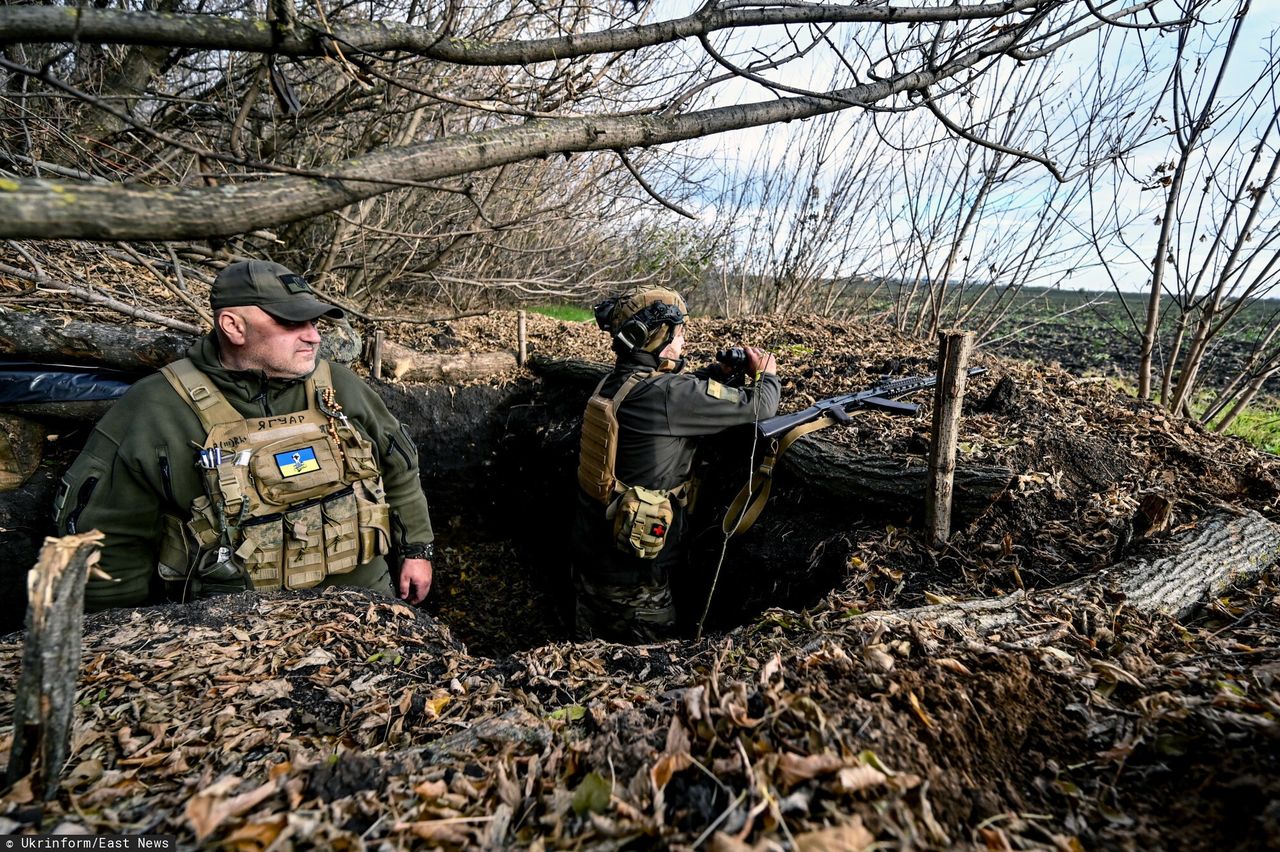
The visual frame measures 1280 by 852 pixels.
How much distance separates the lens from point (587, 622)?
14.1 ft

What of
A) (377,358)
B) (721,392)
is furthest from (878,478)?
(377,358)

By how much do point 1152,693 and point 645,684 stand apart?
1446mm

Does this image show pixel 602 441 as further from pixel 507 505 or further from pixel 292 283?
pixel 507 505

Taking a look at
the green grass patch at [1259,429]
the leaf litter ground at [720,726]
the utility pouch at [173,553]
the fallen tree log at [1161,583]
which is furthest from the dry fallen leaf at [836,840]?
the green grass patch at [1259,429]

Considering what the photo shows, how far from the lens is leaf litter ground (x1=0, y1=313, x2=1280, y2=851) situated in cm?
125

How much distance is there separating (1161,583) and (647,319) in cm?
278

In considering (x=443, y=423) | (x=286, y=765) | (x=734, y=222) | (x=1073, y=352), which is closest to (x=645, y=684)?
(x=286, y=765)

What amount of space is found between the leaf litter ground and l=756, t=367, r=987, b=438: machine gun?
1.03m

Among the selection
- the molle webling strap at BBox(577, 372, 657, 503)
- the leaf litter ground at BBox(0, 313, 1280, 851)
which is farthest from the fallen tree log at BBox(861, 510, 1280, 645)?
the molle webling strap at BBox(577, 372, 657, 503)

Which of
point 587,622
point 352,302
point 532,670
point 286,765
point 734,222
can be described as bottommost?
point 587,622

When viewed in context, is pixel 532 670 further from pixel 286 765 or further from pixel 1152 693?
pixel 1152 693

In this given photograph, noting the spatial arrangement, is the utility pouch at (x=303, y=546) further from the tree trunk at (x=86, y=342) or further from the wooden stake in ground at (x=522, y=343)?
the wooden stake in ground at (x=522, y=343)

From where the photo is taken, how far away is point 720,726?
147 cm

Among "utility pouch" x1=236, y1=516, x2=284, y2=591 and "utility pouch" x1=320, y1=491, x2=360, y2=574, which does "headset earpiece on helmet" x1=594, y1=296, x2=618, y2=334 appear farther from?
"utility pouch" x1=236, y1=516, x2=284, y2=591
